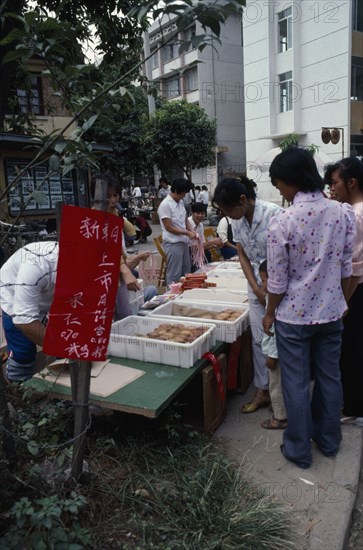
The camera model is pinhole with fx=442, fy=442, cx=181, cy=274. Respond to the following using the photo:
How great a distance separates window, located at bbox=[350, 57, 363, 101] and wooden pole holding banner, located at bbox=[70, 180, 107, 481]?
17614 mm

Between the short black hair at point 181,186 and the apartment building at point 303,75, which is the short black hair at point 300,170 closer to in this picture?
the short black hair at point 181,186

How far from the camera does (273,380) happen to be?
9.37 ft

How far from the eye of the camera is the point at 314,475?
245 cm

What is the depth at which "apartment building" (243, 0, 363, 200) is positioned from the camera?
16.7 m

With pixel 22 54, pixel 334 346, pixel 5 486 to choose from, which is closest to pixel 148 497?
pixel 5 486

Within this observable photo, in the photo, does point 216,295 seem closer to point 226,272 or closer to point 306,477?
point 226,272

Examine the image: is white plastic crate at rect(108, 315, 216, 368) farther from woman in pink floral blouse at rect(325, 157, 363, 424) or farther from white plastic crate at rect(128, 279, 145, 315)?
woman in pink floral blouse at rect(325, 157, 363, 424)

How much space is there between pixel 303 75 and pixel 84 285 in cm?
1965

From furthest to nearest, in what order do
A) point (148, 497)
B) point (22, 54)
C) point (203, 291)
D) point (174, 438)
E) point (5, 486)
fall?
point (203, 291) < point (174, 438) < point (148, 497) < point (5, 486) < point (22, 54)

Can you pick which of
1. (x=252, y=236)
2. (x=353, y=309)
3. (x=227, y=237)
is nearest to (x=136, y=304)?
(x=252, y=236)

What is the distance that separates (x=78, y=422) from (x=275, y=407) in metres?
1.43

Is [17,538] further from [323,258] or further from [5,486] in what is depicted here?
[323,258]

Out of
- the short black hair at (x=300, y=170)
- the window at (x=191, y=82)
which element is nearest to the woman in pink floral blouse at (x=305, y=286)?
the short black hair at (x=300, y=170)

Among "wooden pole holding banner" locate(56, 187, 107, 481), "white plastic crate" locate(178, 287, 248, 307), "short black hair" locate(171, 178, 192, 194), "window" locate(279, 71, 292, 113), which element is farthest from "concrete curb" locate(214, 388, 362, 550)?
"window" locate(279, 71, 292, 113)
